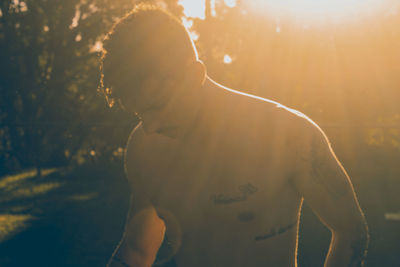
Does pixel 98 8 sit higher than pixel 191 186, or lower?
lower

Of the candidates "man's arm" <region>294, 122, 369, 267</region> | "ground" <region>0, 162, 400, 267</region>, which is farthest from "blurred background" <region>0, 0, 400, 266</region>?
"man's arm" <region>294, 122, 369, 267</region>

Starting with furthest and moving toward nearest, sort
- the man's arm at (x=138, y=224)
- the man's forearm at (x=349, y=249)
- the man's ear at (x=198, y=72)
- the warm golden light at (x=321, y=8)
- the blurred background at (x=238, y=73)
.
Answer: the warm golden light at (x=321, y=8)
the blurred background at (x=238, y=73)
the man's arm at (x=138, y=224)
the man's ear at (x=198, y=72)
the man's forearm at (x=349, y=249)

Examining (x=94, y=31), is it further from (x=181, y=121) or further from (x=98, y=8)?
(x=181, y=121)

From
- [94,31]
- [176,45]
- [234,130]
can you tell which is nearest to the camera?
[176,45]

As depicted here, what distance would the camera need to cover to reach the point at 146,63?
151 centimetres

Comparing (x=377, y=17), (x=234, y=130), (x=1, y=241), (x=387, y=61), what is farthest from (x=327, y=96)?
(x=234, y=130)

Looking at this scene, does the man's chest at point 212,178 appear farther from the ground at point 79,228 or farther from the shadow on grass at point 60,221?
the shadow on grass at point 60,221

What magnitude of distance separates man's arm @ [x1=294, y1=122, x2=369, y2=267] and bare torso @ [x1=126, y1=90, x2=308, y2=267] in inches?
2.6

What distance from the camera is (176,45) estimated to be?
5.07 ft

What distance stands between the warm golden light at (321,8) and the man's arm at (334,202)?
1729cm

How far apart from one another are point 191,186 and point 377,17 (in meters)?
20.0

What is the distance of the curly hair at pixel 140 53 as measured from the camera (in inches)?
59.2

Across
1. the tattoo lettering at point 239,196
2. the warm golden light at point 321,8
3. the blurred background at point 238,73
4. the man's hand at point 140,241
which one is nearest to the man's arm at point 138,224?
the man's hand at point 140,241

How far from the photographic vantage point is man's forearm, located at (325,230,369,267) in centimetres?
144
